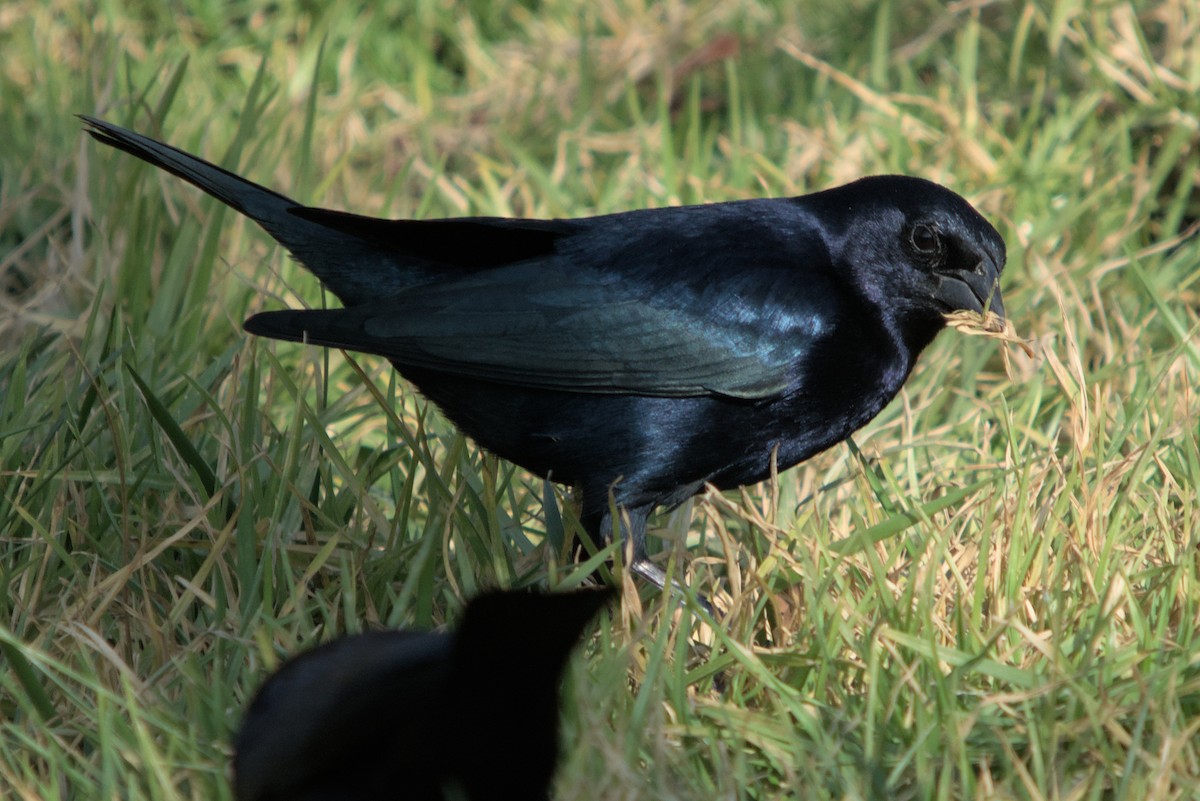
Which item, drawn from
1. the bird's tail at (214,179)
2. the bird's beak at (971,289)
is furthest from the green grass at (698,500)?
the bird's tail at (214,179)

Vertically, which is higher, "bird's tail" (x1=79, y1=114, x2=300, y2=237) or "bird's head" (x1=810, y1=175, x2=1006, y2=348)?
"bird's tail" (x1=79, y1=114, x2=300, y2=237)

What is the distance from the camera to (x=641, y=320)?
10.4ft

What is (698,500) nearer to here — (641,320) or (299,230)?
(641,320)

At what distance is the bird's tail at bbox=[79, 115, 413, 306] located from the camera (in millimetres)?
3293

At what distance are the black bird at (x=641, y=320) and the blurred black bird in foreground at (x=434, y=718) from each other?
105 centimetres

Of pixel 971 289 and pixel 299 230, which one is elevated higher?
pixel 299 230

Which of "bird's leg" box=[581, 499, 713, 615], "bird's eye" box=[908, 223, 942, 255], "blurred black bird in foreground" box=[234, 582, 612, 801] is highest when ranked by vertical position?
"bird's eye" box=[908, 223, 942, 255]

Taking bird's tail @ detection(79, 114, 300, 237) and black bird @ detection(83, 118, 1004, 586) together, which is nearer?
black bird @ detection(83, 118, 1004, 586)

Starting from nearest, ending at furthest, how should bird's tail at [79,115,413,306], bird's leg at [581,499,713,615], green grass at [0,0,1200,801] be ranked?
green grass at [0,0,1200,801], bird's leg at [581,499,713,615], bird's tail at [79,115,413,306]

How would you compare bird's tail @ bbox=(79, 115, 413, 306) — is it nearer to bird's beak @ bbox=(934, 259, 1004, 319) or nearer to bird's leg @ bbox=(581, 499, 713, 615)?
bird's leg @ bbox=(581, 499, 713, 615)

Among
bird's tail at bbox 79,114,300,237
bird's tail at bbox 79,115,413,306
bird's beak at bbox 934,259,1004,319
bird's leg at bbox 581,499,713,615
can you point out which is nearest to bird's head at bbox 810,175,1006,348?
bird's beak at bbox 934,259,1004,319

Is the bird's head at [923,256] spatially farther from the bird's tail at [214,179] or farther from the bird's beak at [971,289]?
the bird's tail at [214,179]

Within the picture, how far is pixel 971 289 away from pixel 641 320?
0.76 m

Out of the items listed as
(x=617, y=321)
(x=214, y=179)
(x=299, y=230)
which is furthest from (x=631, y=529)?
(x=214, y=179)
